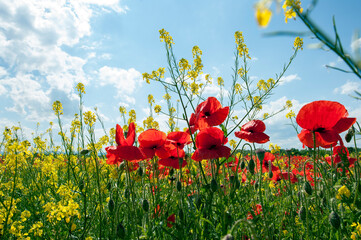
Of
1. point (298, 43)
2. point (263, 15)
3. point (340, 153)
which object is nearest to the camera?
point (263, 15)

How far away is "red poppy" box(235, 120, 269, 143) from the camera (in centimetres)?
181

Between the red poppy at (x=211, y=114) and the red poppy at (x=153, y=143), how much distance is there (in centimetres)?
32

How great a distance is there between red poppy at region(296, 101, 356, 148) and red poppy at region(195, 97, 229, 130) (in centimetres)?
61

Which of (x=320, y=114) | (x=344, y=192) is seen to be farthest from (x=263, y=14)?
(x=344, y=192)

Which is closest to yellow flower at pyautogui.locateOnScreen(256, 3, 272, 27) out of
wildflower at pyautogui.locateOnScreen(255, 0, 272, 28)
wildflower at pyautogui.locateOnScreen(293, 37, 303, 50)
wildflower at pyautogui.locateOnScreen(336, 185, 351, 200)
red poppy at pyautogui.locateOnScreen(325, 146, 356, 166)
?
wildflower at pyautogui.locateOnScreen(255, 0, 272, 28)

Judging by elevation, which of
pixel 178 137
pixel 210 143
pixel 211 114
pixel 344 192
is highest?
pixel 211 114

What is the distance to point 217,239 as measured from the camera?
1.79m

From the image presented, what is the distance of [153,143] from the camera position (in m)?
2.04

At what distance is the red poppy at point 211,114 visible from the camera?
1.97 meters

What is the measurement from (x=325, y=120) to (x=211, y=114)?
2.71 feet

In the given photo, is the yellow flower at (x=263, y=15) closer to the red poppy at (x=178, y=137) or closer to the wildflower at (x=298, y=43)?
the red poppy at (x=178, y=137)

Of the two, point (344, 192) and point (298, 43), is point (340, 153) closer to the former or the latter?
point (344, 192)

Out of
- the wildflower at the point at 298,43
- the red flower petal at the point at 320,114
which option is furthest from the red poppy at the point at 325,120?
the wildflower at the point at 298,43

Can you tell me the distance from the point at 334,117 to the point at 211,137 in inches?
30.5
